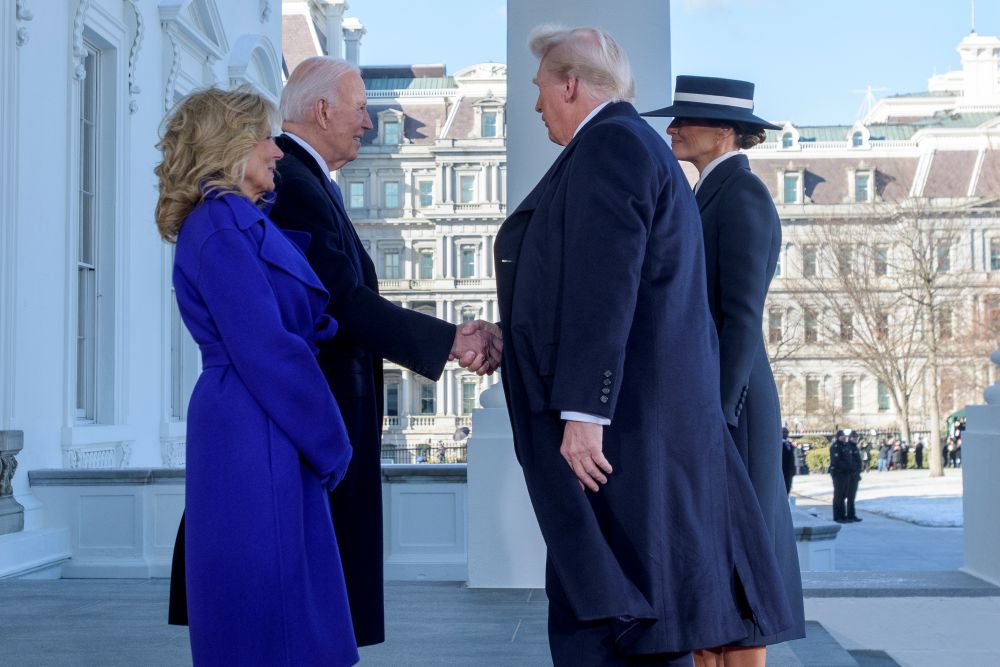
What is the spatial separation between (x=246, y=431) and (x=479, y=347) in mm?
665

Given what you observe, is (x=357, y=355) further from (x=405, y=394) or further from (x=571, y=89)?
(x=405, y=394)

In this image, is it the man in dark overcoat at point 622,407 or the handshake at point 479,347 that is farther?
the handshake at point 479,347

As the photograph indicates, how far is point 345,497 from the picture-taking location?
3016mm

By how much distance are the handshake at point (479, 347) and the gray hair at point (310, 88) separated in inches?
27.0

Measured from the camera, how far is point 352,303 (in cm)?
304

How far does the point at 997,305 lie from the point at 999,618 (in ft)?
147

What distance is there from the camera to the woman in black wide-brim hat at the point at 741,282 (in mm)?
3154

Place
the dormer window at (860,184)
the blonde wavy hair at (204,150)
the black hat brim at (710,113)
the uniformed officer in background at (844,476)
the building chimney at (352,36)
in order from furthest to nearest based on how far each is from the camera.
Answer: the dormer window at (860,184)
the building chimney at (352,36)
the uniformed officer in background at (844,476)
the black hat brim at (710,113)
the blonde wavy hair at (204,150)

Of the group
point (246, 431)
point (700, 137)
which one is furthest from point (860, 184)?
point (246, 431)

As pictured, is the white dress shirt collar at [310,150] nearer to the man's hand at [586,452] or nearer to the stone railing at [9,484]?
the man's hand at [586,452]

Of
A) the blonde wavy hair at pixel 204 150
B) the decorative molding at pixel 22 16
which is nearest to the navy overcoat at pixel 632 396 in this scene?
the blonde wavy hair at pixel 204 150

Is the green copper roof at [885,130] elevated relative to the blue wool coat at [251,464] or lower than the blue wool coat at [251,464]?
elevated

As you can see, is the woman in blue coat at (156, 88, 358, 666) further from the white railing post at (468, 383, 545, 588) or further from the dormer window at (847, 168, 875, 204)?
the dormer window at (847, 168, 875, 204)

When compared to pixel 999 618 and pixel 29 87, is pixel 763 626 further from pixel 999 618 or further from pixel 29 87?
pixel 29 87
